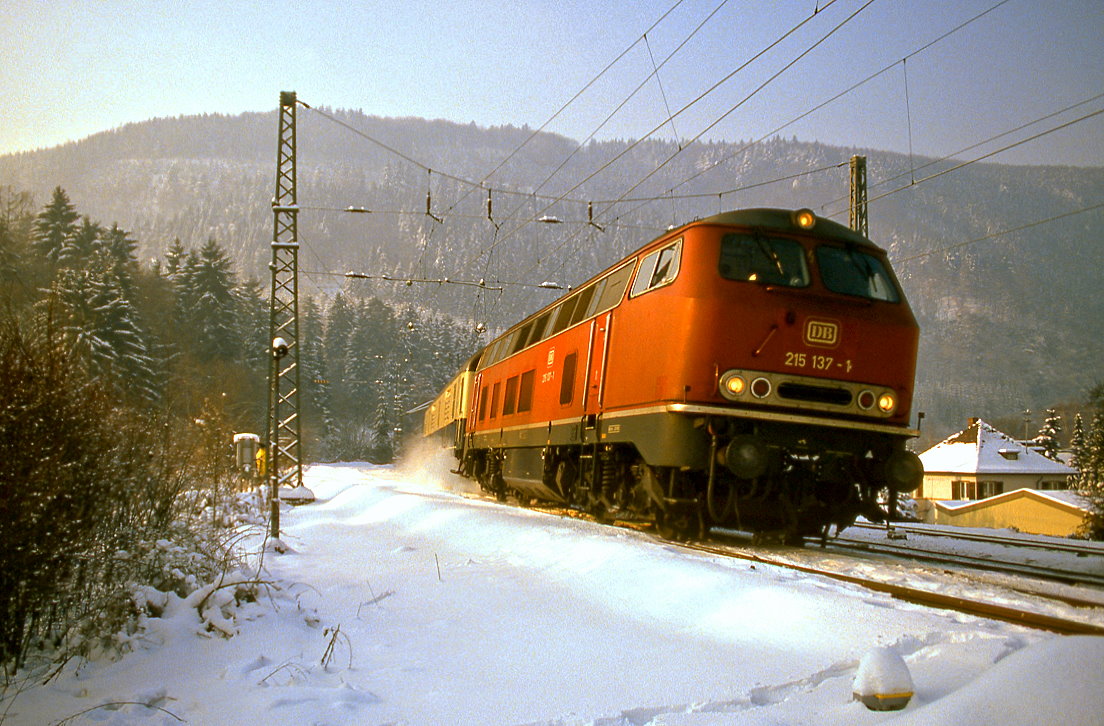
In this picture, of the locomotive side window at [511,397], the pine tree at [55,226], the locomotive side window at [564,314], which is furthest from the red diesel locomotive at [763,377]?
the pine tree at [55,226]

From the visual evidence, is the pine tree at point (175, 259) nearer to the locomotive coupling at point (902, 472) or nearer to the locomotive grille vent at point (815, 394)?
the locomotive grille vent at point (815, 394)

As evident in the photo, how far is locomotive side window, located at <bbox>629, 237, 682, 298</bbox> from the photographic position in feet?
30.1

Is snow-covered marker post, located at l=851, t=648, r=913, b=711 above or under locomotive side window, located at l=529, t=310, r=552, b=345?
under

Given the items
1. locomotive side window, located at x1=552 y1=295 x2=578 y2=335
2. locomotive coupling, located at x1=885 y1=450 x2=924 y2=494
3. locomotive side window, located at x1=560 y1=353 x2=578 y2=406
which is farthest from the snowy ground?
locomotive side window, located at x1=552 y1=295 x2=578 y2=335

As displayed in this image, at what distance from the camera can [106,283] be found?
32.9m

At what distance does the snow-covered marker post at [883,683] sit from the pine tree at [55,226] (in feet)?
155

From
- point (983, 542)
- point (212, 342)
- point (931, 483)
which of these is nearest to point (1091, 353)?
point (931, 483)

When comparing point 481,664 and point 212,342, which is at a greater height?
point 212,342

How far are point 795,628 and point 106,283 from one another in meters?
35.0

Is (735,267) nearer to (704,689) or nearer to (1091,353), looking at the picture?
(704,689)

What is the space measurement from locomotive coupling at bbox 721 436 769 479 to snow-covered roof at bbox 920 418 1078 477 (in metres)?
45.6

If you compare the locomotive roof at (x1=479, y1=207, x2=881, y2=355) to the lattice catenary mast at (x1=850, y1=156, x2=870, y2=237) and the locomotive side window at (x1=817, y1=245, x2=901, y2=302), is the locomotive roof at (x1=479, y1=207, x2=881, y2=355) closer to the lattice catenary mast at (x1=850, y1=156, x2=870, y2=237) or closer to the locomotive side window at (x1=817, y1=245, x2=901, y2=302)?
the locomotive side window at (x1=817, y1=245, x2=901, y2=302)

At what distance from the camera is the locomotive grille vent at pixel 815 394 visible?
A: 8391mm

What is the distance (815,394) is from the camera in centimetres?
846
